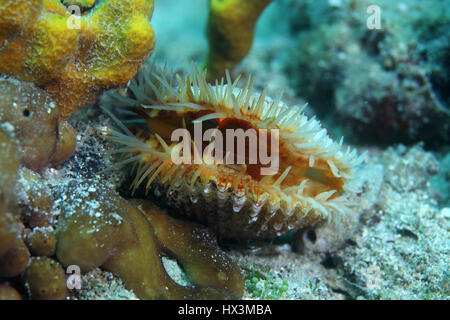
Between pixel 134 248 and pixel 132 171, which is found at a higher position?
pixel 132 171

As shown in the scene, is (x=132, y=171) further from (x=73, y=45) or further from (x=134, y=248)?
(x=73, y=45)

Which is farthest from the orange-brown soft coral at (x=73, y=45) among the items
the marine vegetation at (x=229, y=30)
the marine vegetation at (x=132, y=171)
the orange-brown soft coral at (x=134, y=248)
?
the marine vegetation at (x=229, y=30)

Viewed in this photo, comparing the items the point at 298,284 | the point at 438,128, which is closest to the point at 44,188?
the point at 298,284

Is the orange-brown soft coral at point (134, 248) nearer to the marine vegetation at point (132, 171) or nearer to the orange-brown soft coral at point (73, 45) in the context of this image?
the marine vegetation at point (132, 171)

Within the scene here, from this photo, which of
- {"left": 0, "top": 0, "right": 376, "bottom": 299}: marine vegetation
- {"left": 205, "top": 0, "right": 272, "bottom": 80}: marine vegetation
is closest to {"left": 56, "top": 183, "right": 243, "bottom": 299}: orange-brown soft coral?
{"left": 0, "top": 0, "right": 376, "bottom": 299}: marine vegetation

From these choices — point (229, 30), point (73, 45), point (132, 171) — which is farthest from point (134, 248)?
point (229, 30)
